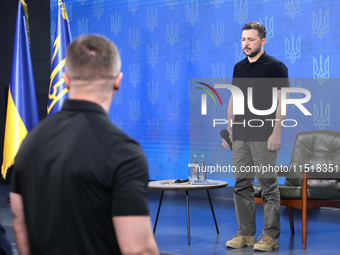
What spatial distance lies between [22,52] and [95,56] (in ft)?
15.4

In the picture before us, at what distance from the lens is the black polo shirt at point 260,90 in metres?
3.54

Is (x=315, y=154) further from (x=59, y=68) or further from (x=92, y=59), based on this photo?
(x=92, y=59)

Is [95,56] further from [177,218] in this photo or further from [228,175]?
[228,175]

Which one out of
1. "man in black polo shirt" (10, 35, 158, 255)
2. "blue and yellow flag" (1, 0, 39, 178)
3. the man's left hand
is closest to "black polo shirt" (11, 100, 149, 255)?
"man in black polo shirt" (10, 35, 158, 255)

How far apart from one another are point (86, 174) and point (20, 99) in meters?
4.64

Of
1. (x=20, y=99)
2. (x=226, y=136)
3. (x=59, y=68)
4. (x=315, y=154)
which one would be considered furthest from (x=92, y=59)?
(x=20, y=99)

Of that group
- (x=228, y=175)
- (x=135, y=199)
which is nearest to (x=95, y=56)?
(x=135, y=199)

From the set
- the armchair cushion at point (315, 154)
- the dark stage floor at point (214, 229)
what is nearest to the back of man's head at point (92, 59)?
the dark stage floor at point (214, 229)

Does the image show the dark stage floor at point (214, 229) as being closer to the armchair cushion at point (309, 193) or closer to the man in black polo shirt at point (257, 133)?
the man in black polo shirt at point (257, 133)

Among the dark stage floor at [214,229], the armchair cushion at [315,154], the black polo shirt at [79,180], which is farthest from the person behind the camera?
the armchair cushion at [315,154]

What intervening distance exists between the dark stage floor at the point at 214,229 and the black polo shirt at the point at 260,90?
0.82 meters

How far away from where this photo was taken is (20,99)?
5527mm

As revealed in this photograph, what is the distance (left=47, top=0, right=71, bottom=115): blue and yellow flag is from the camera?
5.30 m

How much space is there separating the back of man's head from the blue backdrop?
4.58m
